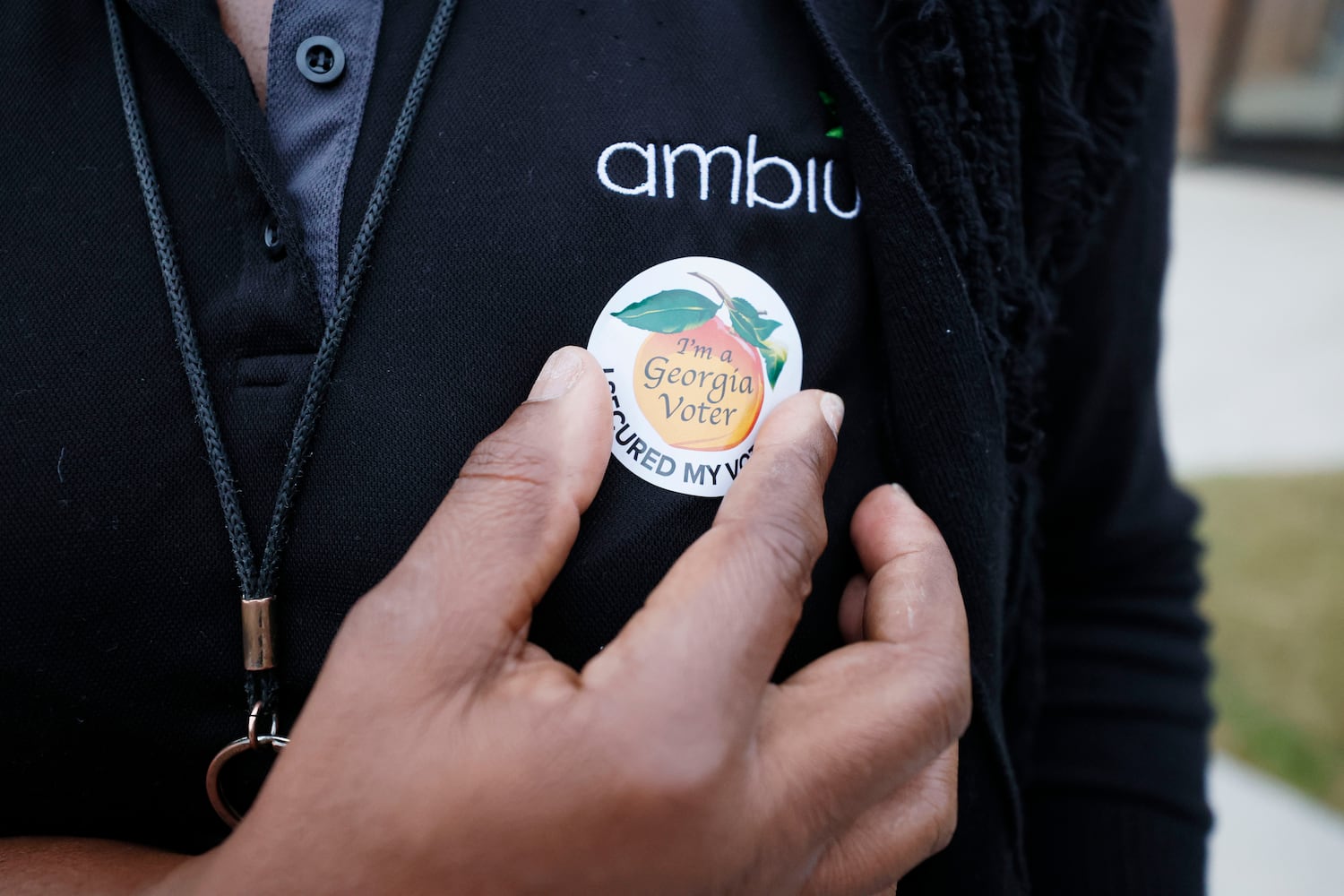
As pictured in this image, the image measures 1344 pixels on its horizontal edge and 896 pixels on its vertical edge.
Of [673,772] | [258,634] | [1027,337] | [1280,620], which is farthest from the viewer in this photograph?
[1280,620]

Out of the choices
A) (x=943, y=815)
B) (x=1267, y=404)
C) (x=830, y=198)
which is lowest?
(x=1267, y=404)

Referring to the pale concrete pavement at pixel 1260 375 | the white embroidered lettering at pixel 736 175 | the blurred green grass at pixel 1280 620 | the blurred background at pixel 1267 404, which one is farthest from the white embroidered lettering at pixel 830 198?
the pale concrete pavement at pixel 1260 375

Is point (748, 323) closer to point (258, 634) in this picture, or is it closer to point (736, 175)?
point (736, 175)

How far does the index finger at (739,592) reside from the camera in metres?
0.51

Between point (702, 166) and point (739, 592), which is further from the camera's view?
point (702, 166)

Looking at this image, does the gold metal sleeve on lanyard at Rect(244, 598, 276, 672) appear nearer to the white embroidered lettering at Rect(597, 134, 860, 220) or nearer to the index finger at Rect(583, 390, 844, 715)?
the index finger at Rect(583, 390, 844, 715)

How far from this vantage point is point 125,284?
63 centimetres

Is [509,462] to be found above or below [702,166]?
below

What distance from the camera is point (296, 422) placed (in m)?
0.62

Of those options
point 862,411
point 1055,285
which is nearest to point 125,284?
point 862,411

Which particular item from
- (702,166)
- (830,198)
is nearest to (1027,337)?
(830,198)

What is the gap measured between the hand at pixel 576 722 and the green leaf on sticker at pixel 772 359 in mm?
79

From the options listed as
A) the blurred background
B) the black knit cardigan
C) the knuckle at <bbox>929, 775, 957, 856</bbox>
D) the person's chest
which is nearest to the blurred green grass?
the blurred background

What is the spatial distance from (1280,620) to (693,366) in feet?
8.84
